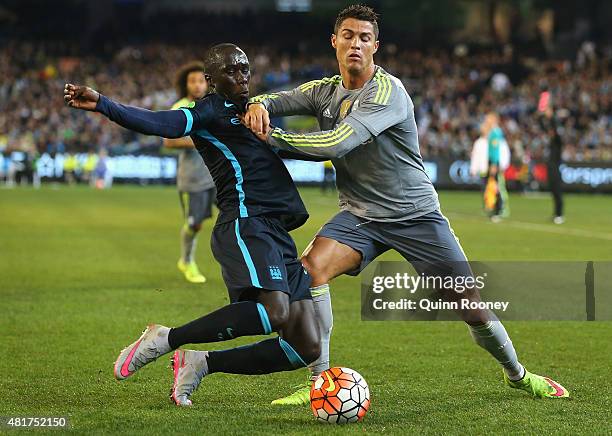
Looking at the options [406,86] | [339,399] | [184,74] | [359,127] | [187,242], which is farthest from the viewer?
[406,86]

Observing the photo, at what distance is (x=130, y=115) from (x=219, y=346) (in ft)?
10.6

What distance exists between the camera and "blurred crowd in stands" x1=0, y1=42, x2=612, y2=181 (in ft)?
135

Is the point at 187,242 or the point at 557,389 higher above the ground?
the point at 557,389

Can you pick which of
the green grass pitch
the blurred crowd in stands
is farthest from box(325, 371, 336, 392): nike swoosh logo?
the blurred crowd in stands

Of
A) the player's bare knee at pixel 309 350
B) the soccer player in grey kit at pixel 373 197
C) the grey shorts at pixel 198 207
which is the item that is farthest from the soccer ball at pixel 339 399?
the grey shorts at pixel 198 207

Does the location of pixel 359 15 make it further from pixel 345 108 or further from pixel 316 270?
pixel 316 270

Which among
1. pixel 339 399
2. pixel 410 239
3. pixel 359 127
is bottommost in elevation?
pixel 339 399

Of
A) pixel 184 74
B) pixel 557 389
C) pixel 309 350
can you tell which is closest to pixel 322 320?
pixel 309 350

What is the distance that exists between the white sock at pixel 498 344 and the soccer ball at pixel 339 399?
1095 millimetres

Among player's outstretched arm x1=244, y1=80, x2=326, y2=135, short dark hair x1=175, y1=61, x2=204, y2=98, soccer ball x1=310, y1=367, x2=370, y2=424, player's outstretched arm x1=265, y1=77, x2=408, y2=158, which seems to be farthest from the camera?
short dark hair x1=175, y1=61, x2=204, y2=98

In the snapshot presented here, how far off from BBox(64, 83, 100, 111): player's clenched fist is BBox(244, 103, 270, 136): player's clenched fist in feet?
2.80

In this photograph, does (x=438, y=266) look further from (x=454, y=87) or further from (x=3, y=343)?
(x=454, y=87)

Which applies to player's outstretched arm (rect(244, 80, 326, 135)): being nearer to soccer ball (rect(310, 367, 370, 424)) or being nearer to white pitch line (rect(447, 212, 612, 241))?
soccer ball (rect(310, 367, 370, 424))

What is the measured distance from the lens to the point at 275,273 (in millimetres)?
6070
